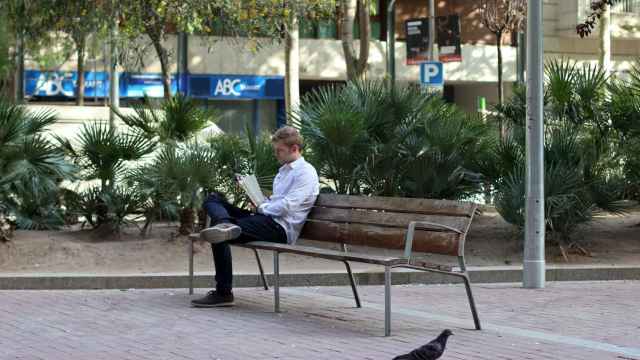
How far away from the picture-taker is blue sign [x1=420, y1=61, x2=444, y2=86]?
24.5 metres

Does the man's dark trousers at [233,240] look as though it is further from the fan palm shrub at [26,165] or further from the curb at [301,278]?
the fan palm shrub at [26,165]

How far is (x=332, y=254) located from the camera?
27.9 ft

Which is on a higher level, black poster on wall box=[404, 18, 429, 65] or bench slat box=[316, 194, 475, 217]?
black poster on wall box=[404, 18, 429, 65]

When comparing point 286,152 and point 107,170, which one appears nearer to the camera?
point 286,152

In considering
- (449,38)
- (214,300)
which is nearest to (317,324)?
(214,300)

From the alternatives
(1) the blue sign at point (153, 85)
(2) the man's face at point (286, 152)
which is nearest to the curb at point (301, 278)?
(2) the man's face at point (286, 152)

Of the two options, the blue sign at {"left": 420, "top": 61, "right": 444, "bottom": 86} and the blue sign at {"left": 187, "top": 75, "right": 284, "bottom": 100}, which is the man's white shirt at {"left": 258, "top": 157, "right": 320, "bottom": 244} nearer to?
the blue sign at {"left": 420, "top": 61, "right": 444, "bottom": 86}

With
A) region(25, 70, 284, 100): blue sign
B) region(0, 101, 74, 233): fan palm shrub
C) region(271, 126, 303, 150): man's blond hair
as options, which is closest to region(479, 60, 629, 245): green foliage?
region(271, 126, 303, 150): man's blond hair

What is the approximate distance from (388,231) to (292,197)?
0.90 meters

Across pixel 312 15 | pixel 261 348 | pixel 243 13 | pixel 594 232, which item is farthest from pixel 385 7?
pixel 261 348

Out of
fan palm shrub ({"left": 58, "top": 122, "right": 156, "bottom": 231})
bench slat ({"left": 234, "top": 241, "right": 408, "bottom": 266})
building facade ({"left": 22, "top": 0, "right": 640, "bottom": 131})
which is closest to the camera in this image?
bench slat ({"left": 234, "top": 241, "right": 408, "bottom": 266})

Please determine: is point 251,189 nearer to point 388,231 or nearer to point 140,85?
point 388,231

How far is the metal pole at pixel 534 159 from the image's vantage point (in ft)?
36.4

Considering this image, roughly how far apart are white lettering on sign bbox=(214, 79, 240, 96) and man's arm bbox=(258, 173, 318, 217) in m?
29.6
